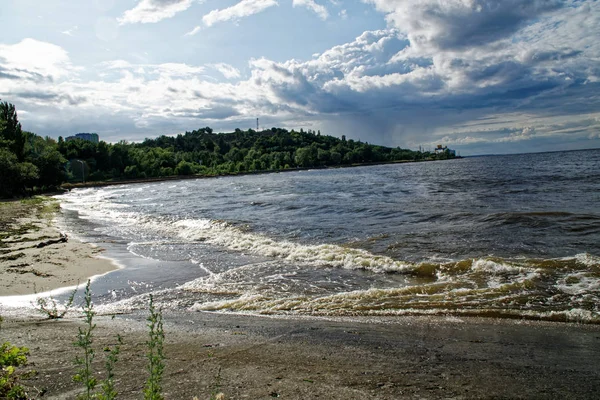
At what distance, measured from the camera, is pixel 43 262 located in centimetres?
1111

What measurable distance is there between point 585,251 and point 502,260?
9.50 ft

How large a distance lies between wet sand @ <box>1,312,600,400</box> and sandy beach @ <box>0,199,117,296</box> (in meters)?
3.15

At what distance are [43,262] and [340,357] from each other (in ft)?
33.7

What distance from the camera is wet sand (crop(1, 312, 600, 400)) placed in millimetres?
3756

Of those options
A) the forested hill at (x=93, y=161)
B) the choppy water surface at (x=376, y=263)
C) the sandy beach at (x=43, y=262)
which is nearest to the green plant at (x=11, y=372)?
the choppy water surface at (x=376, y=263)

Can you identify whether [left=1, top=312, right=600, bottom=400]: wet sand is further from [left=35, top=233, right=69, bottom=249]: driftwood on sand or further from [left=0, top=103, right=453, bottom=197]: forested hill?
[left=0, top=103, right=453, bottom=197]: forested hill

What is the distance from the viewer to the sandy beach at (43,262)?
8.93m

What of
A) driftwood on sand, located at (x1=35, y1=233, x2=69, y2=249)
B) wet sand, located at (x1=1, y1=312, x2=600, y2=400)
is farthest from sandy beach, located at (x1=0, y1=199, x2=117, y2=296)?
wet sand, located at (x1=1, y1=312, x2=600, y2=400)

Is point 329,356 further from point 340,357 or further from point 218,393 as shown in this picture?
point 218,393

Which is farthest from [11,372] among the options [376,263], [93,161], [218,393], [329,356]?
[93,161]

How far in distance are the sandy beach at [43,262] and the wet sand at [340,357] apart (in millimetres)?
3147

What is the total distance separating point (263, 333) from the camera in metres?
5.72

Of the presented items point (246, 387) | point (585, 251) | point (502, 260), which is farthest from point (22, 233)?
point (585, 251)

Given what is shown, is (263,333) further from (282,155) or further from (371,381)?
(282,155)
